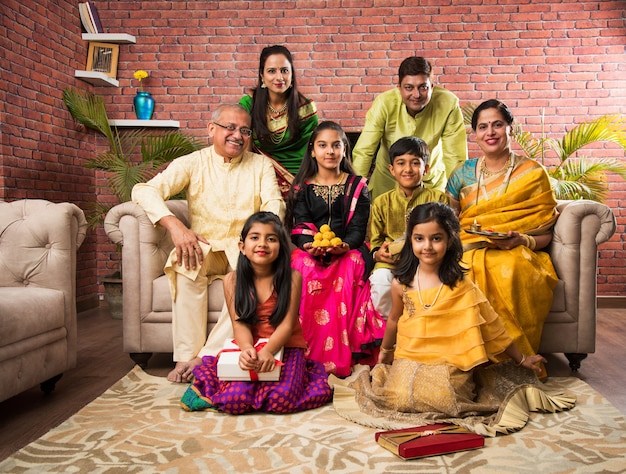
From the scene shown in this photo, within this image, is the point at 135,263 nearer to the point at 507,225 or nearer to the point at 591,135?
the point at 507,225

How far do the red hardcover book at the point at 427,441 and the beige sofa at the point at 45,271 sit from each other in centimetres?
146

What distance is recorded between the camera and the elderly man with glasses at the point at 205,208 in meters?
2.73

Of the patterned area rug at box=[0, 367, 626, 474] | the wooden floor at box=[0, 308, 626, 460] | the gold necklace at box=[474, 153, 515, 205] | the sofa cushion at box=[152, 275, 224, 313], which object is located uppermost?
the gold necklace at box=[474, 153, 515, 205]

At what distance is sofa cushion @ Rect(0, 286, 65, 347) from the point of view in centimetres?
210

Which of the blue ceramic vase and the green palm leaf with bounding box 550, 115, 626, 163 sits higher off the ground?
the blue ceramic vase

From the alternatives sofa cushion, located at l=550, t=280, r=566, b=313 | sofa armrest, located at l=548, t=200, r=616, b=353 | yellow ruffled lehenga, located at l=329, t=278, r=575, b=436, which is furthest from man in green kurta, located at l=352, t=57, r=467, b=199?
yellow ruffled lehenga, located at l=329, t=278, r=575, b=436

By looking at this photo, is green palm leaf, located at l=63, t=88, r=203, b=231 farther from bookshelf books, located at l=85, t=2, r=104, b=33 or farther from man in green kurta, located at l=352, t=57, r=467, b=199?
man in green kurta, located at l=352, t=57, r=467, b=199

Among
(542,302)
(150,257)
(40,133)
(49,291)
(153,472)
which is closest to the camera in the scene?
(153,472)

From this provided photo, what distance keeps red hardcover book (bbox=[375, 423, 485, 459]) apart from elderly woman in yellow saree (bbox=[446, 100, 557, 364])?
0.80 m

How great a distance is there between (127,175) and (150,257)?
1.76m

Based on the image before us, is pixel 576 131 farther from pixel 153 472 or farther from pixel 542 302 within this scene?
pixel 153 472

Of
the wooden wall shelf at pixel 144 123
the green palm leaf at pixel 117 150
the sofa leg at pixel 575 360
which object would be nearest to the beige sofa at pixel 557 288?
the sofa leg at pixel 575 360

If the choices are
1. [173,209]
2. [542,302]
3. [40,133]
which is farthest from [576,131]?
[40,133]

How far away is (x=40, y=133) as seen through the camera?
437 cm
